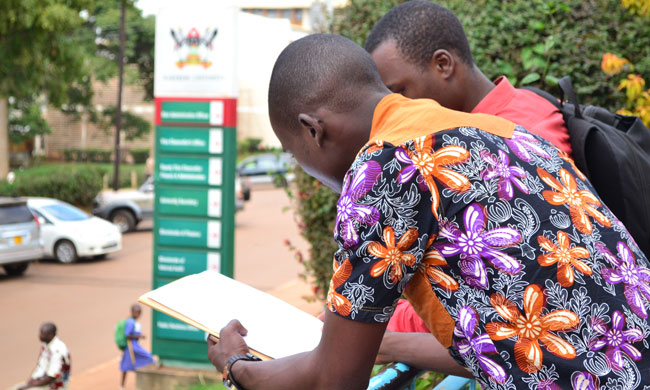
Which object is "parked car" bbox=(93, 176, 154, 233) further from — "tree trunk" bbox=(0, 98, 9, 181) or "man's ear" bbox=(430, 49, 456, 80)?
"man's ear" bbox=(430, 49, 456, 80)

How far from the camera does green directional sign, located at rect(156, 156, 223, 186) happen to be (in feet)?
24.4

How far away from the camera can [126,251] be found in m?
17.5

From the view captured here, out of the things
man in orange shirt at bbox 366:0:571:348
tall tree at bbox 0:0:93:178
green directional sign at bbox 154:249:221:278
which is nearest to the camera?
man in orange shirt at bbox 366:0:571:348

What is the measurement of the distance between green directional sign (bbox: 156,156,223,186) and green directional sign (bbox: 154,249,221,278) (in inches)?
28.9

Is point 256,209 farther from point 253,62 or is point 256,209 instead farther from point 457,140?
point 457,140

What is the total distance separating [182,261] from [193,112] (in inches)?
61.2

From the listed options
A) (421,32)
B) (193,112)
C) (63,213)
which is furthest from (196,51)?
(63,213)

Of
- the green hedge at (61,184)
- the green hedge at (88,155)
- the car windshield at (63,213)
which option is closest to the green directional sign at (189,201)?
the car windshield at (63,213)

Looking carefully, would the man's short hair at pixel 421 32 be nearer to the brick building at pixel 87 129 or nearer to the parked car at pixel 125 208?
the parked car at pixel 125 208

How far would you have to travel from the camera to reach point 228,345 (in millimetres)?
1537

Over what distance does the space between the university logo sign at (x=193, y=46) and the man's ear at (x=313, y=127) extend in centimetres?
579

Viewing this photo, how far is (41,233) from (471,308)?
52.9 feet

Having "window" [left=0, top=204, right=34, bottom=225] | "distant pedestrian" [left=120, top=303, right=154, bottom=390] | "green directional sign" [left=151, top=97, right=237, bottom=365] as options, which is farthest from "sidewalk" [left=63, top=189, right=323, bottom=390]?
"window" [left=0, top=204, right=34, bottom=225]

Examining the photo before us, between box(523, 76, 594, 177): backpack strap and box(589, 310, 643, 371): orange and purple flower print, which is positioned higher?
box(523, 76, 594, 177): backpack strap
